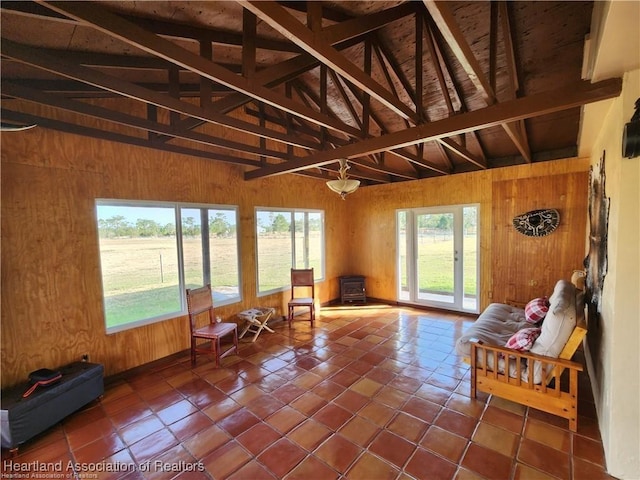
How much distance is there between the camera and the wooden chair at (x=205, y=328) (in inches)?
125

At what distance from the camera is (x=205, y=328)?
3.38m

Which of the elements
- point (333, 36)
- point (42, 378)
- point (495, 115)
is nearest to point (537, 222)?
point (495, 115)

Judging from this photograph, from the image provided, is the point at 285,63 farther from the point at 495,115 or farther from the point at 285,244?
the point at 285,244

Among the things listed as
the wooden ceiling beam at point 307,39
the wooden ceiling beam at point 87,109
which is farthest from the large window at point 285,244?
the wooden ceiling beam at point 307,39

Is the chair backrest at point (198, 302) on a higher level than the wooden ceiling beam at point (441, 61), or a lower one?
lower

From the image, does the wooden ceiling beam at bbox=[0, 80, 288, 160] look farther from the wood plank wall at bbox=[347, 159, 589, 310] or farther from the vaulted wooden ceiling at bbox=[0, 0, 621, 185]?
the wood plank wall at bbox=[347, 159, 589, 310]

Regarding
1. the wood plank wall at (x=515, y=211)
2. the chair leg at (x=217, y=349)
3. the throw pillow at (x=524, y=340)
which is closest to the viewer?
the throw pillow at (x=524, y=340)

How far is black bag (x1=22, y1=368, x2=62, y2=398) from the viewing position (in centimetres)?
223

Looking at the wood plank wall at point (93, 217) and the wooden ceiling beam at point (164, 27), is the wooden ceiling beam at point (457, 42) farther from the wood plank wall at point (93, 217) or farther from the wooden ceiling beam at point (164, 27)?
the wood plank wall at point (93, 217)

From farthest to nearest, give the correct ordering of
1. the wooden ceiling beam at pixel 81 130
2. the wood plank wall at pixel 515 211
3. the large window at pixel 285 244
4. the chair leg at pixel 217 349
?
1. the large window at pixel 285 244
2. the wood plank wall at pixel 515 211
3. the chair leg at pixel 217 349
4. the wooden ceiling beam at pixel 81 130

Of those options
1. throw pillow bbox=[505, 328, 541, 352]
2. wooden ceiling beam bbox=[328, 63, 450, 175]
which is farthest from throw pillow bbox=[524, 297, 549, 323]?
wooden ceiling beam bbox=[328, 63, 450, 175]

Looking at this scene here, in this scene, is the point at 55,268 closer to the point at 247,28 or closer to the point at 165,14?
the point at 165,14

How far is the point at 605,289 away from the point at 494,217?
2623 millimetres

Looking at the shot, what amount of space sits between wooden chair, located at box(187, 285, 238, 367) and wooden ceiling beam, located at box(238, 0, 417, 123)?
9.51 feet
